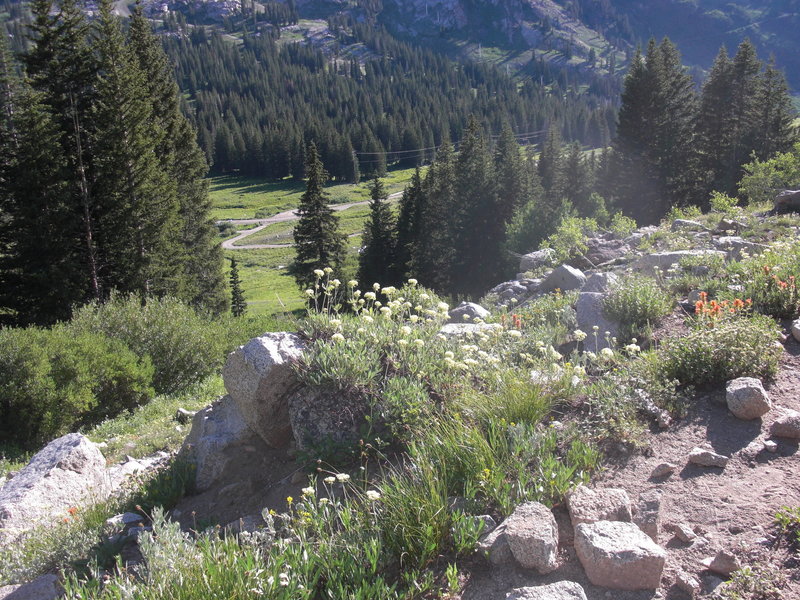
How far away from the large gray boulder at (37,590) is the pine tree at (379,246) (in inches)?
1731

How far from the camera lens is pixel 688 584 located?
3.27 meters

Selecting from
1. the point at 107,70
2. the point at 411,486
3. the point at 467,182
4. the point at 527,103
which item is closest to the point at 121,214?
the point at 107,70

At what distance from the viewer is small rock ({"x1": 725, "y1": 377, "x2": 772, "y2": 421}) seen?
4742 mm

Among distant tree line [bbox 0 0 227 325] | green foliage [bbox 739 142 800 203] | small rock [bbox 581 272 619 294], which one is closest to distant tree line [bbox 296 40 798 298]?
green foliage [bbox 739 142 800 203]

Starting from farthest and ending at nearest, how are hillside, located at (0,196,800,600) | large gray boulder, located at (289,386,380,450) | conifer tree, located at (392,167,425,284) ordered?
conifer tree, located at (392,167,425,284)
large gray boulder, located at (289,386,380,450)
hillside, located at (0,196,800,600)

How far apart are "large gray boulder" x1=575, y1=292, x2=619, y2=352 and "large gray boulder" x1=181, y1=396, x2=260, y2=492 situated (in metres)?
4.34

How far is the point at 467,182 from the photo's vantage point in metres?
47.0

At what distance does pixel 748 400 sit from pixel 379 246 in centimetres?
4464

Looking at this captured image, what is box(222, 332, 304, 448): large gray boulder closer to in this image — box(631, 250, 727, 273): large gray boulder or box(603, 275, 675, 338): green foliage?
box(603, 275, 675, 338): green foliage

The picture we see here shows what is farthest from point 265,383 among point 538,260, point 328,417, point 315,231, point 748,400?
point 315,231

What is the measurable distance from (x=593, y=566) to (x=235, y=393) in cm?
372

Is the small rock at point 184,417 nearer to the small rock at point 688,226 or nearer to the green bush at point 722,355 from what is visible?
the green bush at point 722,355

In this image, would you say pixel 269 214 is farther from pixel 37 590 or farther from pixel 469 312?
pixel 37 590

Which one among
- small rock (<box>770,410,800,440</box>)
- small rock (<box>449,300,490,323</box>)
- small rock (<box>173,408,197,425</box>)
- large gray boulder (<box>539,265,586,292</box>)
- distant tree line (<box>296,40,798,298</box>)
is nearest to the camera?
small rock (<box>770,410,800,440</box>)
